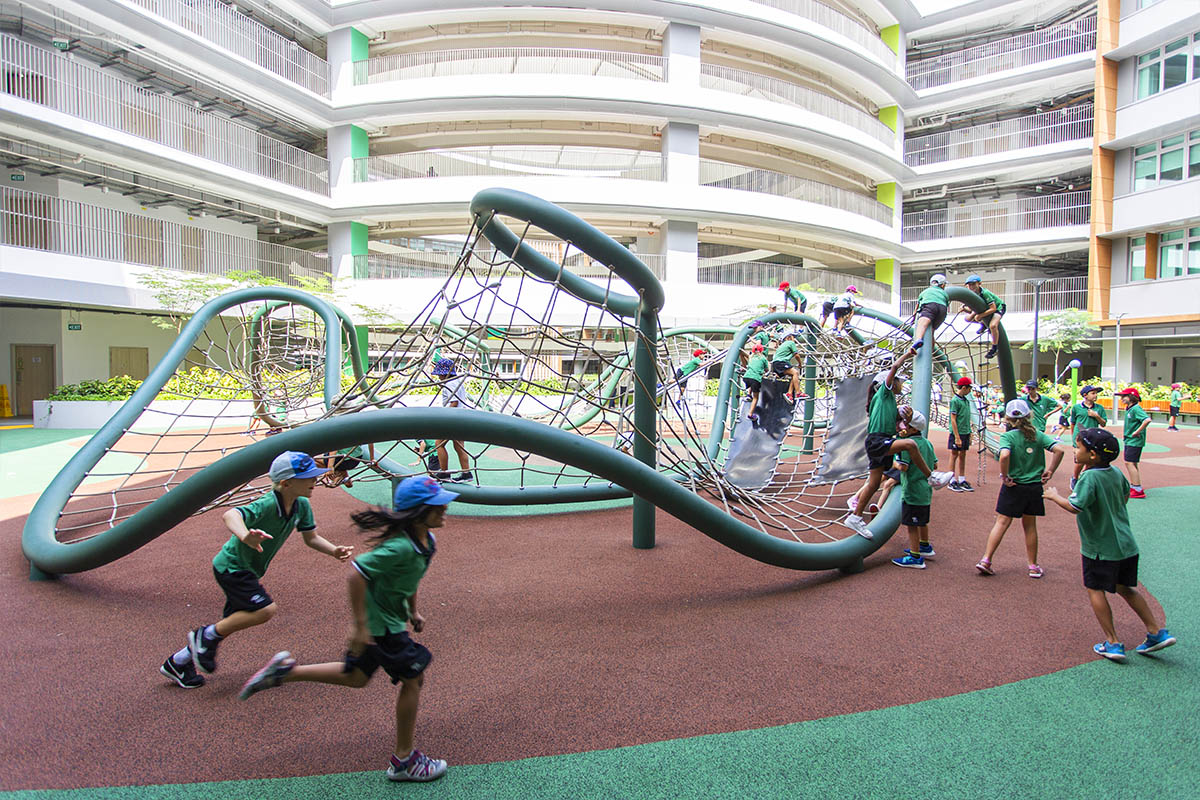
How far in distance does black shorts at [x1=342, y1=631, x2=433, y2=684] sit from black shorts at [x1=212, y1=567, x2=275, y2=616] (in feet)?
3.30

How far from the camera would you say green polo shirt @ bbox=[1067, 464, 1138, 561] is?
12.3ft

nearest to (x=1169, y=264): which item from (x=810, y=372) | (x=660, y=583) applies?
(x=810, y=372)

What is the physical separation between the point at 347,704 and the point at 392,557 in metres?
1.10

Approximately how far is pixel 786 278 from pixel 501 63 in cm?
1339

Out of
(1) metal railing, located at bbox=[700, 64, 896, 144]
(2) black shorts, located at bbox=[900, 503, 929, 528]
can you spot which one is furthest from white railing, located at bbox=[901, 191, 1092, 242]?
(2) black shorts, located at bbox=[900, 503, 929, 528]

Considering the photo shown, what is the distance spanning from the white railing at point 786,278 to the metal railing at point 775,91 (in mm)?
5997

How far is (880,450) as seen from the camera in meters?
5.71

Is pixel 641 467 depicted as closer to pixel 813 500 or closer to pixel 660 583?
pixel 660 583

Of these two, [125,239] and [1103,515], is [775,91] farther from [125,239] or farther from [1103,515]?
[1103,515]

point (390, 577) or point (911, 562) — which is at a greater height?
point (390, 577)

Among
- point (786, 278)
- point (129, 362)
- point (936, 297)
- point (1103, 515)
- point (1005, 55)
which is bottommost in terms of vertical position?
point (1103, 515)

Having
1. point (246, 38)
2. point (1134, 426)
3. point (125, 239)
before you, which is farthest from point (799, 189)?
point (125, 239)

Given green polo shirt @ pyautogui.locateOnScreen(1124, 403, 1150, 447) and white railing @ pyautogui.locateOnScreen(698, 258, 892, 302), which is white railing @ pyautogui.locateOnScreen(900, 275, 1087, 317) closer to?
white railing @ pyautogui.locateOnScreen(698, 258, 892, 302)

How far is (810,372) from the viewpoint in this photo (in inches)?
456
